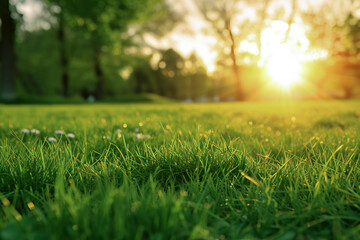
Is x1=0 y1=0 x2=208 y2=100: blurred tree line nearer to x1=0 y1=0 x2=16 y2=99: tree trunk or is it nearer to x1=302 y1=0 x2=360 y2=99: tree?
x1=0 y1=0 x2=16 y2=99: tree trunk

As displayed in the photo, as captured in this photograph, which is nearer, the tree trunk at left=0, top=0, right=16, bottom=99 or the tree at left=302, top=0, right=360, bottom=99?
the tree trunk at left=0, top=0, right=16, bottom=99

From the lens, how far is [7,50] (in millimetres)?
16750

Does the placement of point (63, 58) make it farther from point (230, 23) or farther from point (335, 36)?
point (335, 36)

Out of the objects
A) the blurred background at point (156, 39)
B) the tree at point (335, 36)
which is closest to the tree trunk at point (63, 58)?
the blurred background at point (156, 39)

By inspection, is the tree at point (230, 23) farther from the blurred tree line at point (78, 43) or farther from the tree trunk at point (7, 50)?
the tree trunk at point (7, 50)

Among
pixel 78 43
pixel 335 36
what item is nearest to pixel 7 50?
pixel 78 43

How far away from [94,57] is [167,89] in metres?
31.3

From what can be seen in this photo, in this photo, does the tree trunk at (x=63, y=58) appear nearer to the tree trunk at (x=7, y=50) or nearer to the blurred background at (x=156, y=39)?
the blurred background at (x=156, y=39)

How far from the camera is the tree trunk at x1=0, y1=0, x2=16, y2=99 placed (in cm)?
1656

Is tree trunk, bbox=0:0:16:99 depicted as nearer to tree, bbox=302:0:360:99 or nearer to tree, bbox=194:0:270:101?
tree, bbox=194:0:270:101

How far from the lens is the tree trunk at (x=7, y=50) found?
16.6 m

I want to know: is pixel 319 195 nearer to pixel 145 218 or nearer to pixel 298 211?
pixel 298 211

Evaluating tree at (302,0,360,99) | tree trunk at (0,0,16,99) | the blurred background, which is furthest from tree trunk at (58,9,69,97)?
tree at (302,0,360,99)

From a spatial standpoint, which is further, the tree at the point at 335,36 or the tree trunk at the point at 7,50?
the tree at the point at 335,36
